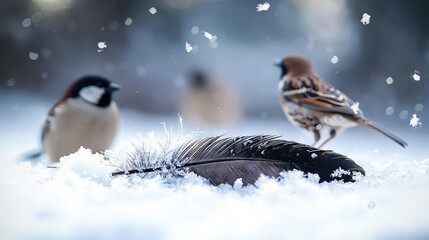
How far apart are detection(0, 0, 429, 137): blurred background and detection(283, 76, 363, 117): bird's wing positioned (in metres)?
0.02

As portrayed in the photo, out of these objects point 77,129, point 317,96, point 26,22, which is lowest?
point 77,129

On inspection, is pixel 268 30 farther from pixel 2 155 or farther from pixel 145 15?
pixel 2 155

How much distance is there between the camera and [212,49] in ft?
3.49

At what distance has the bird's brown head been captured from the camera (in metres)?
1.07

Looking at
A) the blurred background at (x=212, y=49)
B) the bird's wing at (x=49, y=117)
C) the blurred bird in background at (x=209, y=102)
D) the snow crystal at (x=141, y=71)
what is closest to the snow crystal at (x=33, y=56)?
the blurred background at (x=212, y=49)

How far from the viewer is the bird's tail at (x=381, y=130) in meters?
1.05

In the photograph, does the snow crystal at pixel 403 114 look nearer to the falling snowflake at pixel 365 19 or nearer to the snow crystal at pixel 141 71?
the falling snowflake at pixel 365 19

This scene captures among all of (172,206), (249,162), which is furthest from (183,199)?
(249,162)

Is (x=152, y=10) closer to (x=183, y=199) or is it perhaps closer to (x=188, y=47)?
(x=188, y=47)

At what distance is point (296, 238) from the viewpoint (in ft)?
3.27

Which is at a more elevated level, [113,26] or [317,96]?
[113,26]

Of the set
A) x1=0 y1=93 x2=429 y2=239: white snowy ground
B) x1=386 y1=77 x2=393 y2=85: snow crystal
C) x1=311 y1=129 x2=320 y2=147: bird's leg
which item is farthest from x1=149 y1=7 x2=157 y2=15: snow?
x1=386 y1=77 x2=393 y2=85: snow crystal

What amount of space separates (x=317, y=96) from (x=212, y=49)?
0.79 ft

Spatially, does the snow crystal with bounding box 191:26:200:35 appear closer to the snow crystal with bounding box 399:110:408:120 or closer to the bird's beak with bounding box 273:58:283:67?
the bird's beak with bounding box 273:58:283:67
